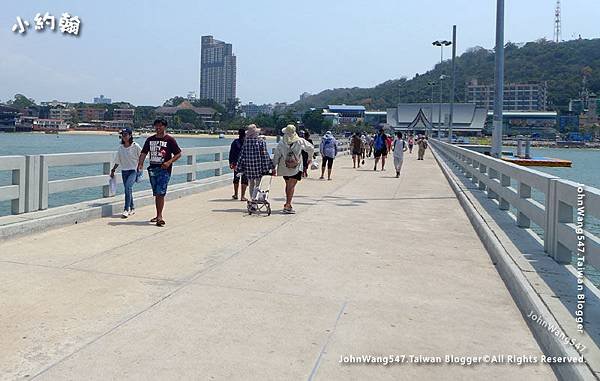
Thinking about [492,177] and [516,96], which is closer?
[492,177]

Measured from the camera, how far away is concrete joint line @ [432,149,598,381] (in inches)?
162

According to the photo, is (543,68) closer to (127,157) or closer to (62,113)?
(62,113)

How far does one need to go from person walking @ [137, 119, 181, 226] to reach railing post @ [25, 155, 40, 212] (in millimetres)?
1662

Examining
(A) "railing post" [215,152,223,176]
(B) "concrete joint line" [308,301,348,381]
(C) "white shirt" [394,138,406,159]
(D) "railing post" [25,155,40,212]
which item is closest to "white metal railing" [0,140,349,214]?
(D) "railing post" [25,155,40,212]

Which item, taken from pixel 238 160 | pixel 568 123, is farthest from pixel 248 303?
pixel 568 123

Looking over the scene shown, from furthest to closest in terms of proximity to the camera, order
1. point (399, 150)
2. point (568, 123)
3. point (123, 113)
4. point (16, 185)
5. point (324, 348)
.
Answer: point (568, 123) → point (123, 113) → point (399, 150) → point (16, 185) → point (324, 348)

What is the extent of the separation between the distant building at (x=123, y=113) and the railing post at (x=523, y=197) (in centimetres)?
13831

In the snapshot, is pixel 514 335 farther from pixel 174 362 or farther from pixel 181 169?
pixel 181 169

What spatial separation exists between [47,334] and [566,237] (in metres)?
4.93

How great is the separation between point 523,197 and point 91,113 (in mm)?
159086

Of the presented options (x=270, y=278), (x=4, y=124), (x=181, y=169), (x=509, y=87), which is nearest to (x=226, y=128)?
(x=4, y=124)

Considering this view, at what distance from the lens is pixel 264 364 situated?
4434 mm

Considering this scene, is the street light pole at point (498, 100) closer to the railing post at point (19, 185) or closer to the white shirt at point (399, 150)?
the white shirt at point (399, 150)

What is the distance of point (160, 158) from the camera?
10398mm
